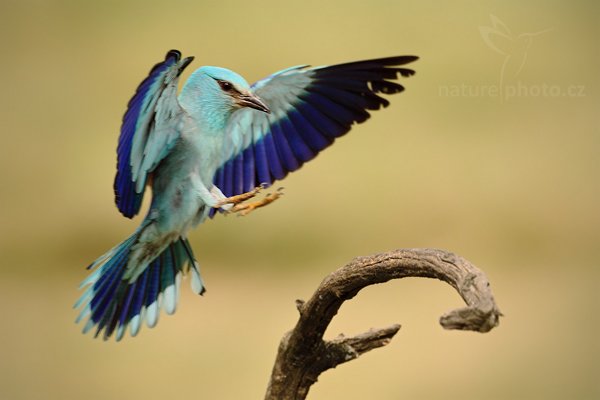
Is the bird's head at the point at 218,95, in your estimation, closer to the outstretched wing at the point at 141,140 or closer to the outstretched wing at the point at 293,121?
the outstretched wing at the point at 141,140

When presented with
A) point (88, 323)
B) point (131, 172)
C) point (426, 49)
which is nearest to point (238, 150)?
point (131, 172)

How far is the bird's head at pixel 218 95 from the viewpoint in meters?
1.58

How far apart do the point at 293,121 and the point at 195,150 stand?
0.27 m

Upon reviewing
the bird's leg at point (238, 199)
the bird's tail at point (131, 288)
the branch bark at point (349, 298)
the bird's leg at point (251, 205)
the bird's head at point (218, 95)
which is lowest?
the branch bark at point (349, 298)

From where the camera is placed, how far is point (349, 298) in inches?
62.4

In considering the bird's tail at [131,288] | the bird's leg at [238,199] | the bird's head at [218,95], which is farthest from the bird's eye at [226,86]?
the bird's tail at [131,288]

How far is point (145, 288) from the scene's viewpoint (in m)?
1.77

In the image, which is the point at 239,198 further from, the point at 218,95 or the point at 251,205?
the point at 218,95

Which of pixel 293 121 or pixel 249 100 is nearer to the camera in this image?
pixel 249 100

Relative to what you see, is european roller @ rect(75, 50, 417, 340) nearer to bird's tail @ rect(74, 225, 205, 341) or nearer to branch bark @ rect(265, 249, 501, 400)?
bird's tail @ rect(74, 225, 205, 341)

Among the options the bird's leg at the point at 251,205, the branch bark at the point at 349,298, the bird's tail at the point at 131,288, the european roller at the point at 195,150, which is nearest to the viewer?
the branch bark at the point at 349,298

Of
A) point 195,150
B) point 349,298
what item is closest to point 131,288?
point 195,150

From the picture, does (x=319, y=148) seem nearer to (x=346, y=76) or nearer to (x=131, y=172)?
(x=346, y=76)

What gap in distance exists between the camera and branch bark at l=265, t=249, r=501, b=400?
1.25 metres
